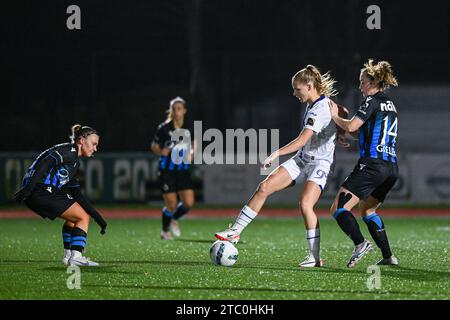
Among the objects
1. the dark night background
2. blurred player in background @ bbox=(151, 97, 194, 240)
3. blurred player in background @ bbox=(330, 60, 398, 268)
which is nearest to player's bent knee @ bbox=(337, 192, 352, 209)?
blurred player in background @ bbox=(330, 60, 398, 268)

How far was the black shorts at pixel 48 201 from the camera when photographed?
31.4 ft

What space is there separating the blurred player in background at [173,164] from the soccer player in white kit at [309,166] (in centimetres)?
418

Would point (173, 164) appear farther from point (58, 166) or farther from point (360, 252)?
point (360, 252)

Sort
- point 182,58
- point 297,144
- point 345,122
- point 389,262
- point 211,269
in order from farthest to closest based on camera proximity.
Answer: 1. point 182,58
2. point 389,262
3. point 211,269
4. point 345,122
5. point 297,144

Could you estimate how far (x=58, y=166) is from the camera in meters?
9.60

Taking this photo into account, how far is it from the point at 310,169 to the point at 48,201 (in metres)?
2.61

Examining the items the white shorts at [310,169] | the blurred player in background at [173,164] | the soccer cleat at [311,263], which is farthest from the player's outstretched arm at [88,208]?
the blurred player in background at [173,164]

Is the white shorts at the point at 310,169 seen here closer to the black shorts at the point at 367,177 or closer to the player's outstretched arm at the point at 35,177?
the black shorts at the point at 367,177

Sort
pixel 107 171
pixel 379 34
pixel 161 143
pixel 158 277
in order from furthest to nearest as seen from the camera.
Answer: pixel 379 34 < pixel 107 171 < pixel 161 143 < pixel 158 277

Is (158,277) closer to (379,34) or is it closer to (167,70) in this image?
(167,70)

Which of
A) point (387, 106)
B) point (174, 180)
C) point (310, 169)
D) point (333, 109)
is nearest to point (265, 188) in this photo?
point (310, 169)
